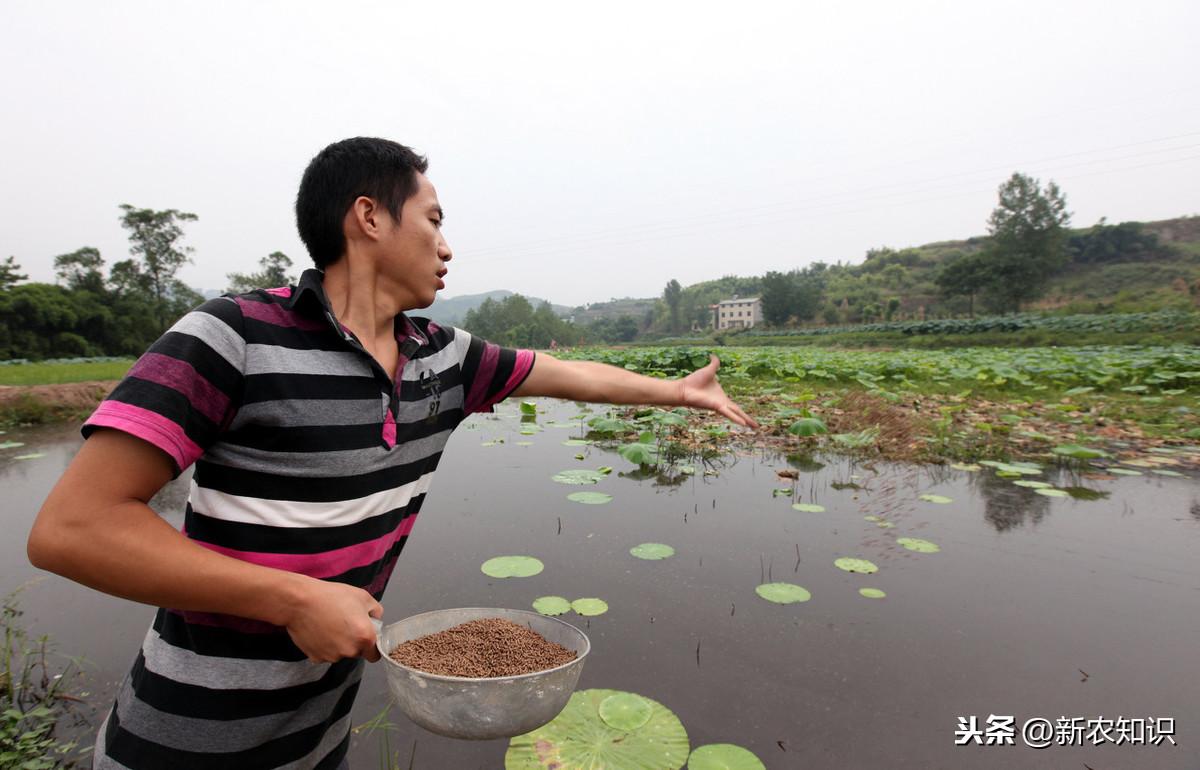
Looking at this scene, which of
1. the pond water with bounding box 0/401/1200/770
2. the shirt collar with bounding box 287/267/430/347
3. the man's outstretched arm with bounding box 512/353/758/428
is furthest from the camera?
the pond water with bounding box 0/401/1200/770

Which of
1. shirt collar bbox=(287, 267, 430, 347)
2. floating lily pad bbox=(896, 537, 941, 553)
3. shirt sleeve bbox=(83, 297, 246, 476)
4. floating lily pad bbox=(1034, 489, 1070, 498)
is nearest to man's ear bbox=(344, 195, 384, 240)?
shirt collar bbox=(287, 267, 430, 347)

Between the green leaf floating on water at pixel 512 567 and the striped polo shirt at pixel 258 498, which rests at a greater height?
the striped polo shirt at pixel 258 498

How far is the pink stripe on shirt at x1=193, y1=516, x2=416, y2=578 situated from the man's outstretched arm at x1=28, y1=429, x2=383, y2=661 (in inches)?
4.6

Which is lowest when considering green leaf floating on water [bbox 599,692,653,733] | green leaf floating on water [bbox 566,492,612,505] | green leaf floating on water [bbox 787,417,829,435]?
green leaf floating on water [bbox 599,692,653,733]

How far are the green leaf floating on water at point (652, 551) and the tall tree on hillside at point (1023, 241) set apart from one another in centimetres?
4556

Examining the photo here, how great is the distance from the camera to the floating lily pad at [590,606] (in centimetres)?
240

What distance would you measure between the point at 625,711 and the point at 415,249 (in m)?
1.45

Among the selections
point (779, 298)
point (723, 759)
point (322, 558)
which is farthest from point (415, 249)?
point (779, 298)

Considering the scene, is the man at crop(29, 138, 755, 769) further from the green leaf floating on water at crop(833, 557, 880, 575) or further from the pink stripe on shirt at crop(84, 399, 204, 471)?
the green leaf floating on water at crop(833, 557, 880, 575)

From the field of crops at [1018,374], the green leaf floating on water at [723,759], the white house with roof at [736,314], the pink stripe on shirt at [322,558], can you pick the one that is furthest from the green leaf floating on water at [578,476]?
the white house with roof at [736,314]

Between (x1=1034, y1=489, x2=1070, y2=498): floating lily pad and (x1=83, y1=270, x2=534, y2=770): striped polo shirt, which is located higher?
(x1=83, y1=270, x2=534, y2=770): striped polo shirt

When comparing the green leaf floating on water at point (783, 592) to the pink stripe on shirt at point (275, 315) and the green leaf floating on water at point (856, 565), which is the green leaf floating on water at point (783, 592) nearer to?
the green leaf floating on water at point (856, 565)

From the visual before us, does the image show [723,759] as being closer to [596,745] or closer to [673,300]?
[596,745]

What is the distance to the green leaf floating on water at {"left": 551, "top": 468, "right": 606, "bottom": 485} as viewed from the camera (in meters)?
4.18
